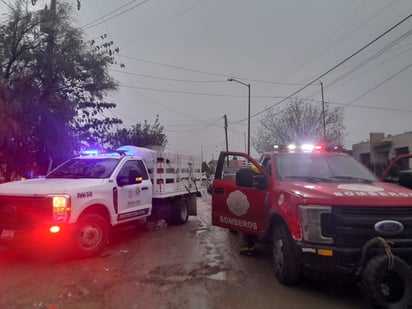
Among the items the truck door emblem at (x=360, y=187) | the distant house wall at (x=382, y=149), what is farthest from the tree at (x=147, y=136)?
the truck door emblem at (x=360, y=187)

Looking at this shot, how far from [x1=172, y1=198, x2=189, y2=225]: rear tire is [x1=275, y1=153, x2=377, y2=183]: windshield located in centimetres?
496

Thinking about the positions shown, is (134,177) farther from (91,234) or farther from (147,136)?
(147,136)

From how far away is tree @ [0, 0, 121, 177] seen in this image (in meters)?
11.0

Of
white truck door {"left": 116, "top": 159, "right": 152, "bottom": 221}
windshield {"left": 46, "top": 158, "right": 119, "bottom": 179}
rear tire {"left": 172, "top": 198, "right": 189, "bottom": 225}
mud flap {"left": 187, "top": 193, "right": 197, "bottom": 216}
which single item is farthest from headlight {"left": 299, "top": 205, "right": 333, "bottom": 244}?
mud flap {"left": 187, "top": 193, "right": 197, "bottom": 216}

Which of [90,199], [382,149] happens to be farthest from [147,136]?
[90,199]

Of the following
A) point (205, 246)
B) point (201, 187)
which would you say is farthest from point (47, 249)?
point (201, 187)

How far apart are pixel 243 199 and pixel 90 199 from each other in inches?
110

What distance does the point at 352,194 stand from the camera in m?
4.75

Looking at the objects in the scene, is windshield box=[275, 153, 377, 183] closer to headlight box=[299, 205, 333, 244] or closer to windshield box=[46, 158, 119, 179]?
headlight box=[299, 205, 333, 244]

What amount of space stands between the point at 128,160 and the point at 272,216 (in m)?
4.10

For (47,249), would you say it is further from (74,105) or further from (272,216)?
(74,105)

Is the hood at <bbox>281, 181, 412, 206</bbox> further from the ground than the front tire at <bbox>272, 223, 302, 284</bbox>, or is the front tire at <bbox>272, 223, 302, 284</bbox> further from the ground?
the hood at <bbox>281, 181, 412, 206</bbox>

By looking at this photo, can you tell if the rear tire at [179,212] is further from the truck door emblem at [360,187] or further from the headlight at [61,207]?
the truck door emblem at [360,187]

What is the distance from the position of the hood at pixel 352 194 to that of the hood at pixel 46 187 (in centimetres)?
376
